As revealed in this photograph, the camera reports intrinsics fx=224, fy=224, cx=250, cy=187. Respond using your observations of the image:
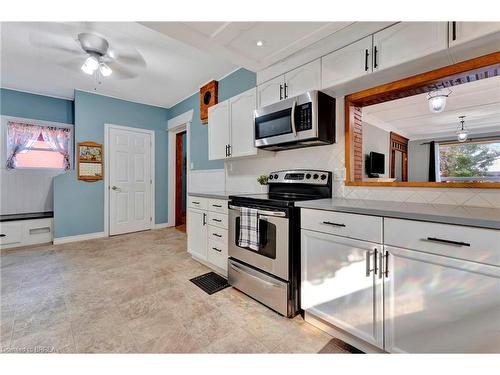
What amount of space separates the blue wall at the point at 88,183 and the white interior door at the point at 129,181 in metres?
0.19

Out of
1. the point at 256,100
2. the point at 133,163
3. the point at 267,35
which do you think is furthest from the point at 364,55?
the point at 133,163

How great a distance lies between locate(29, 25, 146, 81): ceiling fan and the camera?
234 cm

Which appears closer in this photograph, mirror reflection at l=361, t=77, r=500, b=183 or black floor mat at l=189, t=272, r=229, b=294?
mirror reflection at l=361, t=77, r=500, b=183

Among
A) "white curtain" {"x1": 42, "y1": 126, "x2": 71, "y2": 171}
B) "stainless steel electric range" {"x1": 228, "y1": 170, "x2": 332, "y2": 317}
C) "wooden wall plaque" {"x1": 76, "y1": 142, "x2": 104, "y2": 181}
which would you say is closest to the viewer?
"stainless steel electric range" {"x1": 228, "y1": 170, "x2": 332, "y2": 317}

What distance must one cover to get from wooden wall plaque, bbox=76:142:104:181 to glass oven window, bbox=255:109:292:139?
11.2 feet

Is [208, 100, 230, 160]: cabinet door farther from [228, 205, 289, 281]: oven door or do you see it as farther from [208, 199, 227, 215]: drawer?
[228, 205, 289, 281]: oven door

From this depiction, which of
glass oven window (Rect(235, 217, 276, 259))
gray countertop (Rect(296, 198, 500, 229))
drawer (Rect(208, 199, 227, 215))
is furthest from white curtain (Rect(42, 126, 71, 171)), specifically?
gray countertop (Rect(296, 198, 500, 229))

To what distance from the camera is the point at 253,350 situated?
1426 mm

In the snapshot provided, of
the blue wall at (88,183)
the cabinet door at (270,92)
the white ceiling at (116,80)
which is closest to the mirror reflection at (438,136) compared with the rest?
the cabinet door at (270,92)

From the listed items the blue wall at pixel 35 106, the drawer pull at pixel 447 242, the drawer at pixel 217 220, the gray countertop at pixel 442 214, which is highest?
the blue wall at pixel 35 106

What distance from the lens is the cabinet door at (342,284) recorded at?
1327 mm

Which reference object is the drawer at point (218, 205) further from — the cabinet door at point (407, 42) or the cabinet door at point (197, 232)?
the cabinet door at point (407, 42)

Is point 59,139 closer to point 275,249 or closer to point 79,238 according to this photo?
point 79,238
